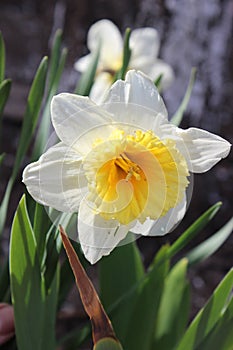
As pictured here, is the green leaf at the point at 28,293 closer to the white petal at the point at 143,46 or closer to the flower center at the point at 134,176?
the flower center at the point at 134,176

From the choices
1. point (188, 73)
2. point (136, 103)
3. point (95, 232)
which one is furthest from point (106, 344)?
point (188, 73)

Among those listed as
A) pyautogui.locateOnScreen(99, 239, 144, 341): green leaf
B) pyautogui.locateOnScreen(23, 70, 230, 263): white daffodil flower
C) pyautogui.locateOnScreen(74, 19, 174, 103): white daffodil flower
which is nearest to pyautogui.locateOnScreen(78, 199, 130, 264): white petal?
pyautogui.locateOnScreen(23, 70, 230, 263): white daffodil flower

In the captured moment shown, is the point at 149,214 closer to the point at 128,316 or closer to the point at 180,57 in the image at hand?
the point at 128,316

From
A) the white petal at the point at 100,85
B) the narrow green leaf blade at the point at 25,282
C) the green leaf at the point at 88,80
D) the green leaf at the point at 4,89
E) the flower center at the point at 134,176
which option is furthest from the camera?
the white petal at the point at 100,85

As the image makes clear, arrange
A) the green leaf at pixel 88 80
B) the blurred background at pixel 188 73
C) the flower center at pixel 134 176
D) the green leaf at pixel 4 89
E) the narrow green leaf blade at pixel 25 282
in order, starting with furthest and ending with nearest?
1. the blurred background at pixel 188 73
2. the green leaf at pixel 88 80
3. the green leaf at pixel 4 89
4. the narrow green leaf blade at pixel 25 282
5. the flower center at pixel 134 176

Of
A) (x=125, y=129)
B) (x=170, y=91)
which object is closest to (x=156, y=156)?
(x=125, y=129)

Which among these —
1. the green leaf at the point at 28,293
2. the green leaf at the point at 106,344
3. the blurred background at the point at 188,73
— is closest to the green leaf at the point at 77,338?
the green leaf at the point at 28,293
